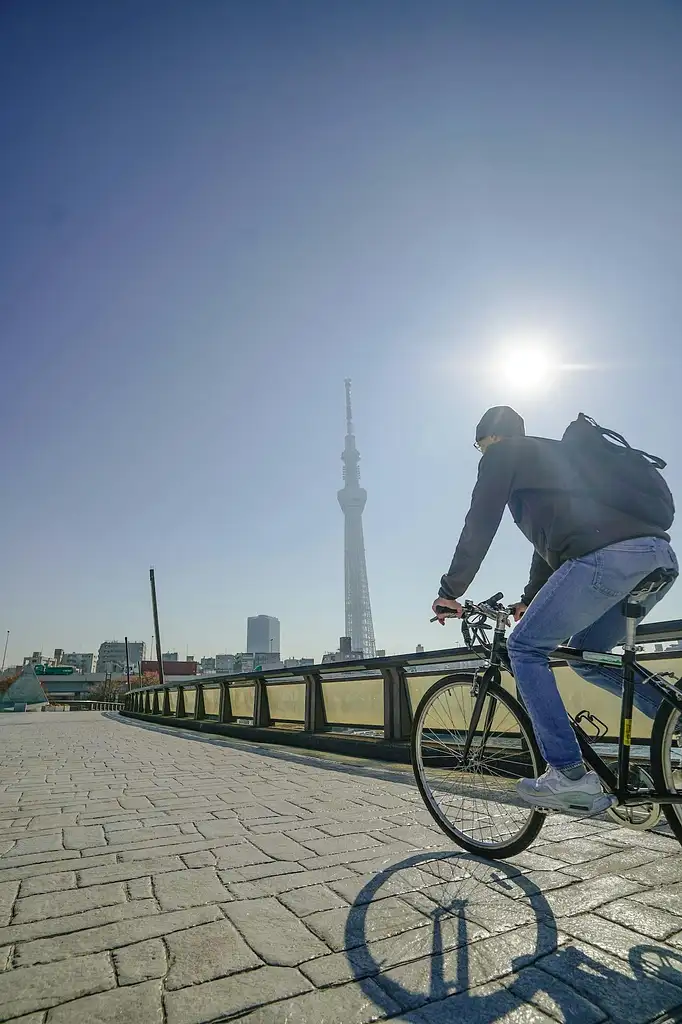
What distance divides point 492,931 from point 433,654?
406 cm

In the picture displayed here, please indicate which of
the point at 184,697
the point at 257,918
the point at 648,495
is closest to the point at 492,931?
the point at 257,918

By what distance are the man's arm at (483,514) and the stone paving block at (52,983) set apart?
2125 millimetres

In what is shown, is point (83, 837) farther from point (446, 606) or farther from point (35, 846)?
point (446, 606)

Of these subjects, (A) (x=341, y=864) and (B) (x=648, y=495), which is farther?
(A) (x=341, y=864)

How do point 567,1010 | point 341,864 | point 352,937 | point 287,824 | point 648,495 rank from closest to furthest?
point 567,1010
point 352,937
point 648,495
point 341,864
point 287,824

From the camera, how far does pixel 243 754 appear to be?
8.54 m

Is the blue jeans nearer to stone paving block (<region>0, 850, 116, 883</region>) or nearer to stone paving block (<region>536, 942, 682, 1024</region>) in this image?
stone paving block (<region>536, 942, 682, 1024</region>)

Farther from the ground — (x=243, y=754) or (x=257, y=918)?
(x=257, y=918)

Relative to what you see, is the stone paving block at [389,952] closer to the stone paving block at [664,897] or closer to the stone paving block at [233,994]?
the stone paving block at [233,994]

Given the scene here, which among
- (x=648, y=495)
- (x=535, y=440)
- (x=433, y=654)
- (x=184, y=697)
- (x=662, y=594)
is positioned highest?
(x=535, y=440)

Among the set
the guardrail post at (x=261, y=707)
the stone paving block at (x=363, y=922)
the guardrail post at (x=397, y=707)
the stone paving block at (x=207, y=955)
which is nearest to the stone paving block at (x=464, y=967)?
the stone paving block at (x=363, y=922)

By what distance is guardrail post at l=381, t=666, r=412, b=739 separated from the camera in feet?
23.1

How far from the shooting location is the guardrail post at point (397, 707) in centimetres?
705

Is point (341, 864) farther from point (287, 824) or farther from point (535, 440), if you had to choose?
point (535, 440)
